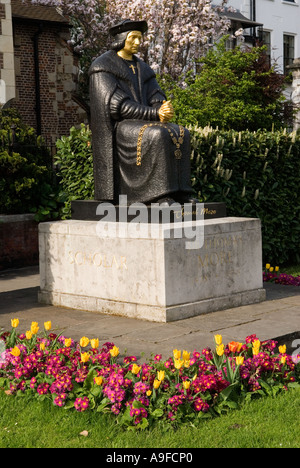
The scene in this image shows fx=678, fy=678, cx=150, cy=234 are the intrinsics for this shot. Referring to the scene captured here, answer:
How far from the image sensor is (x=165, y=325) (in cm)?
679

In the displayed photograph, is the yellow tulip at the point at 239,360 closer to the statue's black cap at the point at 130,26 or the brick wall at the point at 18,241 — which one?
the statue's black cap at the point at 130,26

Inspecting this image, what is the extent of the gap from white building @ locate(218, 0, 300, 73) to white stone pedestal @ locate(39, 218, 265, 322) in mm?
27304

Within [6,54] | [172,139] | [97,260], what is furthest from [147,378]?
[6,54]

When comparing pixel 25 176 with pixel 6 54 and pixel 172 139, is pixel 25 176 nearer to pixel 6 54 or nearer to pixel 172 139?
pixel 172 139

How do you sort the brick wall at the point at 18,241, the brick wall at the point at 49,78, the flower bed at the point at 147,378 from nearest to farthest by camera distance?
the flower bed at the point at 147,378, the brick wall at the point at 18,241, the brick wall at the point at 49,78

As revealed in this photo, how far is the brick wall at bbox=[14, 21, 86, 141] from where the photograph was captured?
843 inches

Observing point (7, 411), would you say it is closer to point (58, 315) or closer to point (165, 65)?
point (58, 315)

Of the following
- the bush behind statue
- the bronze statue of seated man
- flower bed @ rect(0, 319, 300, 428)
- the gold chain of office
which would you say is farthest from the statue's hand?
flower bed @ rect(0, 319, 300, 428)

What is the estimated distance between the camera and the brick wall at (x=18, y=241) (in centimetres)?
1181

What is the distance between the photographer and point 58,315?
24.6 ft

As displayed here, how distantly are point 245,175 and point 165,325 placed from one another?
5.43 meters

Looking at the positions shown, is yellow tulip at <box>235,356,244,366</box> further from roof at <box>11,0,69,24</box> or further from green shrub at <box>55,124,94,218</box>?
roof at <box>11,0,69,24</box>

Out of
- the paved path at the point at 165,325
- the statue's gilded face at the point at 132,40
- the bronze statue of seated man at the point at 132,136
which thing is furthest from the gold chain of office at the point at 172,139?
the paved path at the point at 165,325

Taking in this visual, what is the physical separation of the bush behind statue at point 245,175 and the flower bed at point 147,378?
569 centimetres
